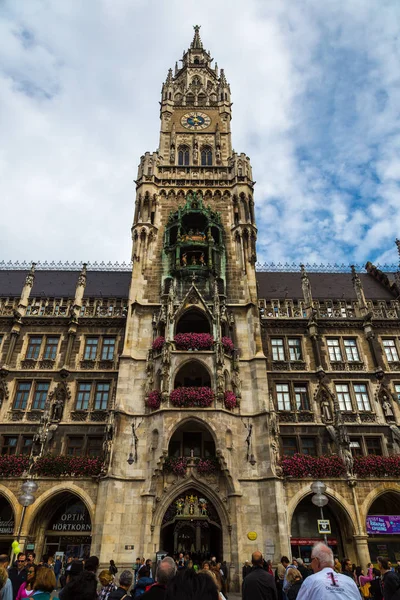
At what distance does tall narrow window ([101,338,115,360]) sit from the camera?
25891 millimetres

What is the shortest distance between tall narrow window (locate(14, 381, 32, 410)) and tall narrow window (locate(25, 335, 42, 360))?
179 cm

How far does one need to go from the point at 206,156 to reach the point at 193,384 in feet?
65.8

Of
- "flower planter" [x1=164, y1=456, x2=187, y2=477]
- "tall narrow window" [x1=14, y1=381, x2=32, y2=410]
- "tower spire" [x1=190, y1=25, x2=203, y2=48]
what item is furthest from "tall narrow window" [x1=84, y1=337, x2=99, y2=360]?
"tower spire" [x1=190, y1=25, x2=203, y2=48]

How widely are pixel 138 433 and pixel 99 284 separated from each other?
48.1ft

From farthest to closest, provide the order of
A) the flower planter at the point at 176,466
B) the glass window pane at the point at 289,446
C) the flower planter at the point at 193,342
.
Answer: the flower planter at the point at 193,342
the glass window pane at the point at 289,446
the flower planter at the point at 176,466

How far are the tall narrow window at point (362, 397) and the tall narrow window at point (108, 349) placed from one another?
15567mm

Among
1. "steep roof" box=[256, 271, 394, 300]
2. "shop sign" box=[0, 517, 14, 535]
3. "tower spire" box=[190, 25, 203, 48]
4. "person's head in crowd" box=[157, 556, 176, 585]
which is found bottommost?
"person's head in crowd" box=[157, 556, 176, 585]

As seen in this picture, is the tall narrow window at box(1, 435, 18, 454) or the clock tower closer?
the clock tower

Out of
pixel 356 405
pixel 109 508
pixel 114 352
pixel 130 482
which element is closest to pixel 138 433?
pixel 130 482

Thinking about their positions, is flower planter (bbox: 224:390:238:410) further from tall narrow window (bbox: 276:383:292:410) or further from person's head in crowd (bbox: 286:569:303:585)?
person's head in crowd (bbox: 286:569:303:585)

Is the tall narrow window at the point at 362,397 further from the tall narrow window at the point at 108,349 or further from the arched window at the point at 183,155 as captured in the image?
the arched window at the point at 183,155

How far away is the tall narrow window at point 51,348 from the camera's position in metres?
25.9

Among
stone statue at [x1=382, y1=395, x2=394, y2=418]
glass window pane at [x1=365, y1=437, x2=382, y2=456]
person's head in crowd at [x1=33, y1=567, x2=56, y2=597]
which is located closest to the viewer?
person's head in crowd at [x1=33, y1=567, x2=56, y2=597]

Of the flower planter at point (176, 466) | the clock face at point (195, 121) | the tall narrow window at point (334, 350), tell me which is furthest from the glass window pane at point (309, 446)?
the clock face at point (195, 121)
